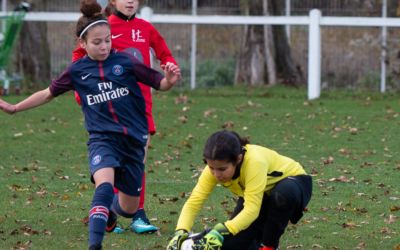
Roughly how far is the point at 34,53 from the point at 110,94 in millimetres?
13879

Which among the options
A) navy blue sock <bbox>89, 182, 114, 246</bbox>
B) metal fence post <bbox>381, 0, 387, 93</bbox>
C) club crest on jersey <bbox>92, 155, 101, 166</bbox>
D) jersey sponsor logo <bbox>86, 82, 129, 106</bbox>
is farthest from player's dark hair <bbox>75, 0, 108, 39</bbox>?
metal fence post <bbox>381, 0, 387, 93</bbox>

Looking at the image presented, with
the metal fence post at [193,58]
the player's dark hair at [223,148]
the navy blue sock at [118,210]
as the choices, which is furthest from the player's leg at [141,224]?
the metal fence post at [193,58]

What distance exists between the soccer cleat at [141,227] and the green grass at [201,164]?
9cm

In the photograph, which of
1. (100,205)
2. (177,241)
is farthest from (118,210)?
(177,241)

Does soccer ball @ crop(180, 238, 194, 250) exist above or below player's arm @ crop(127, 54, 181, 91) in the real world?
below

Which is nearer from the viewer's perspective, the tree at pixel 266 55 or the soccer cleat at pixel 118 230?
the soccer cleat at pixel 118 230

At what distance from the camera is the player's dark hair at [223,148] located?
6207 mm

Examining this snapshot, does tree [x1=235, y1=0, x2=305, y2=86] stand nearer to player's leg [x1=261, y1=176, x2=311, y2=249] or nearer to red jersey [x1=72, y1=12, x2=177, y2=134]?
red jersey [x1=72, y1=12, x2=177, y2=134]

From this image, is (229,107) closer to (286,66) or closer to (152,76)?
(286,66)

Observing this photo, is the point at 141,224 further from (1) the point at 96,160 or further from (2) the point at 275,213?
(2) the point at 275,213

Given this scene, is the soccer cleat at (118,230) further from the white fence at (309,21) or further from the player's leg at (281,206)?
the white fence at (309,21)

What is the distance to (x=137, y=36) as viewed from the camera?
855 centimetres

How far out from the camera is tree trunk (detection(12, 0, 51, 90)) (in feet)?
68.1

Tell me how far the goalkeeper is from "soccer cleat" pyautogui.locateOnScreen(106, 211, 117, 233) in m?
1.44
